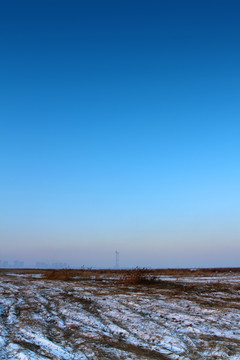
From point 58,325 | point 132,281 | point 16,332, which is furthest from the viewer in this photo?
point 132,281

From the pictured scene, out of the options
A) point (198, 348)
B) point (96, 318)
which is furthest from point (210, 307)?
point (198, 348)

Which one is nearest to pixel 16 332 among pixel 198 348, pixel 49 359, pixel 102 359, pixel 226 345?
pixel 49 359

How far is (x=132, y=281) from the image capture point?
17.1 meters

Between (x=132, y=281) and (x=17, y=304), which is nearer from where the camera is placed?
(x=17, y=304)

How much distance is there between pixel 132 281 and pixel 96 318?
10.2 meters

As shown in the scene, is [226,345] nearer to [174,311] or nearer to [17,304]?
[174,311]

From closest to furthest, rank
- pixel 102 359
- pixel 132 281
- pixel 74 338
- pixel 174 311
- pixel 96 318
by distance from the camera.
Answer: pixel 102 359
pixel 74 338
pixel 96 318
pixel 174 311
pixel 132 281

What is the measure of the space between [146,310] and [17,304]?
3886 mm

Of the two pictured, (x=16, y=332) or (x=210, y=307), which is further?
(x=210, y=307)

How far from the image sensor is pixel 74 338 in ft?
18.0

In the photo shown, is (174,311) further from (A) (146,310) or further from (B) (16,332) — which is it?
(B) (16,332)

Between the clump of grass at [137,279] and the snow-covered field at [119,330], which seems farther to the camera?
the clump of grass at [137,279]

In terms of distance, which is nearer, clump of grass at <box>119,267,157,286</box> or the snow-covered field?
the snow-covered field

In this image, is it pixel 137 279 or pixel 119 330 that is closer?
pixel 119 330
